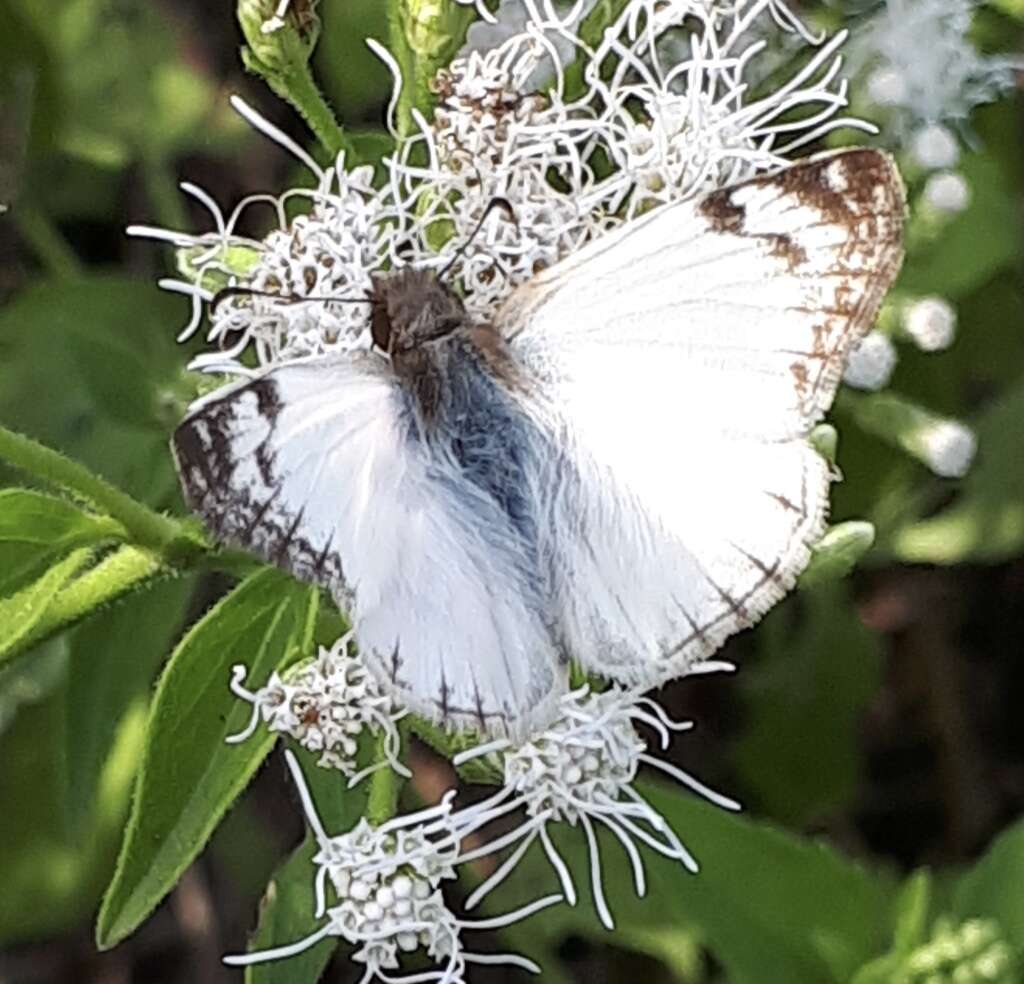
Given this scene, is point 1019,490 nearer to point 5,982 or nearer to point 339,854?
point 339,854

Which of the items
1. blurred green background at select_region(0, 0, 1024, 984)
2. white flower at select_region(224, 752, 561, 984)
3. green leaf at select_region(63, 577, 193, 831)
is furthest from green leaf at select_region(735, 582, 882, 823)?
white flower at select_region(224, 752, 561, 984)

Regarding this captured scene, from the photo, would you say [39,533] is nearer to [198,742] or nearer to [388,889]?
[198,742]

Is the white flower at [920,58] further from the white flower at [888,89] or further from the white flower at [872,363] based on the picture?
the white flower at [872,363]

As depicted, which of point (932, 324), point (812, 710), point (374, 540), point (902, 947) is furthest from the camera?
point (812, 710)

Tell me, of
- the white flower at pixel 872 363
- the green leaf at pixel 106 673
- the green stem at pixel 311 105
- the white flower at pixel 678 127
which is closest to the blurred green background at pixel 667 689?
the green leaf at pixel 106 673

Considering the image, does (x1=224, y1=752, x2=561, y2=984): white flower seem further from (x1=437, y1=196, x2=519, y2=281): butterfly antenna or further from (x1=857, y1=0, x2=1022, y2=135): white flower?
(x1=857, y1=0, x2=1022, y2=135): white flower

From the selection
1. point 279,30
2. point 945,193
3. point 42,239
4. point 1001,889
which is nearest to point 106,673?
point 279,30

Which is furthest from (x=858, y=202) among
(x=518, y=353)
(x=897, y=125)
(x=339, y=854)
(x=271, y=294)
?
(x=897, y=125)
